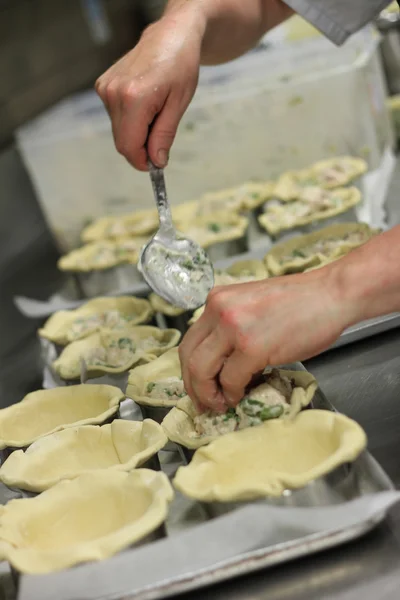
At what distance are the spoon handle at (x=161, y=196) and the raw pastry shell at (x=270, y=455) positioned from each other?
69 cm

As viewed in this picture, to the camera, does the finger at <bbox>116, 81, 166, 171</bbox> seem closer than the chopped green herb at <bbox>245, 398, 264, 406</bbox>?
No

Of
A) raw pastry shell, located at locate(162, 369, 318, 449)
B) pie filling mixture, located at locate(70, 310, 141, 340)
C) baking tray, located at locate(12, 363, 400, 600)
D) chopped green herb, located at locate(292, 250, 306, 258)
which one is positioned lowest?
chopped green herb, located at locate(292, 250, 306, 258)

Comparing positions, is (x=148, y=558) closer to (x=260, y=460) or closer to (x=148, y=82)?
(x=260, y=460)

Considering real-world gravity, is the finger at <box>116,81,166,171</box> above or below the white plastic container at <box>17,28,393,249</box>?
above

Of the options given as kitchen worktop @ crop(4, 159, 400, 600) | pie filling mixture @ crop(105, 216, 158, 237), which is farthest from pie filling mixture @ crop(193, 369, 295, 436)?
pie filling mixture @ crop(105, 216, 158, 237)

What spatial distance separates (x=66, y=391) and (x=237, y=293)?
57cm

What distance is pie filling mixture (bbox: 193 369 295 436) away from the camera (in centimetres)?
141

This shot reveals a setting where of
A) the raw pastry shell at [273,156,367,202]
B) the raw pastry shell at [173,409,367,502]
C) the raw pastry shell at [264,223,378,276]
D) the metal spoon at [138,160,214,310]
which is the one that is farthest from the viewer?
the raw pastry shell at [273,156,367,202]

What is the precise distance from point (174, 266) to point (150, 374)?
0.95 feet

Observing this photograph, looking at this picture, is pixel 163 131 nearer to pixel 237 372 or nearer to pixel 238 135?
pixel 237 372

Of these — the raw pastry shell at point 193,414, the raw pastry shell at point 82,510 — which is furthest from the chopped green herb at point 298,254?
the raw pastry shell at point 82,510

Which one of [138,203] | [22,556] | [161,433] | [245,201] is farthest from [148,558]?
[138,203]

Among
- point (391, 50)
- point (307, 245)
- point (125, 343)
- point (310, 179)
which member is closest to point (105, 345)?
point (125, 343)

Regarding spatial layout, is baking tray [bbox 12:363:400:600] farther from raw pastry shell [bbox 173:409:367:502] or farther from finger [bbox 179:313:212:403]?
finger [bbox 179:313:212:403]
